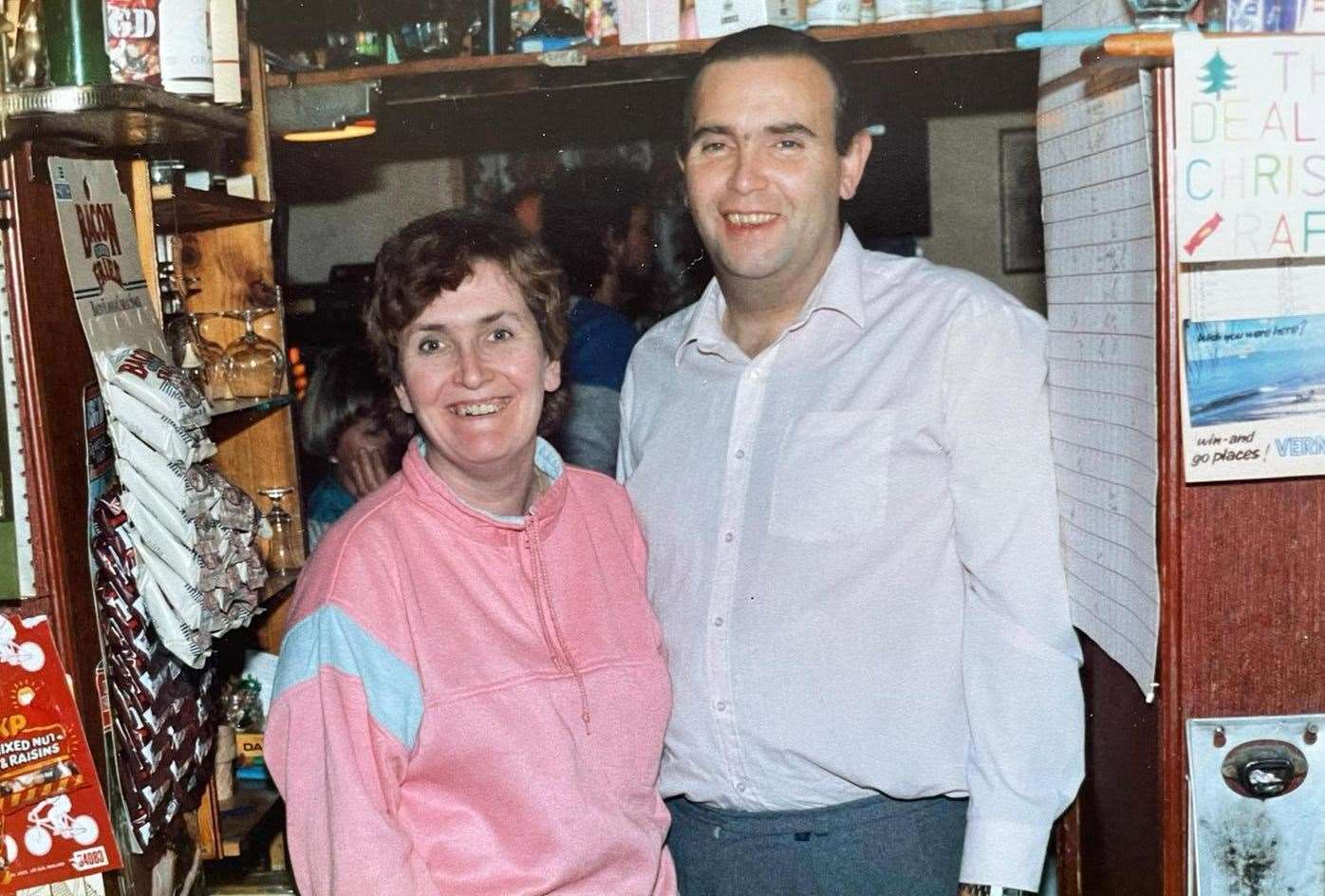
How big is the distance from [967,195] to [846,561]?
352 cm

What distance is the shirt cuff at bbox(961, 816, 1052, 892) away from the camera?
1.65 metres

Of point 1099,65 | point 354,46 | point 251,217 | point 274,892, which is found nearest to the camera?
point 1099,65

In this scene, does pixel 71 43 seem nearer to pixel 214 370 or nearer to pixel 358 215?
pixel 214 370

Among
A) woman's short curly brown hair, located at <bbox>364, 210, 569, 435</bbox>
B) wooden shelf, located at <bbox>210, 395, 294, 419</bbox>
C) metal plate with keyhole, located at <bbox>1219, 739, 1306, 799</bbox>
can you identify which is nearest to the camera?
metal plate with keyhole, located at <bbox>1219, 739, 1306, 799</bbox>

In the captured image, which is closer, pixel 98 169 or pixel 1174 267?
pixel 1174 267

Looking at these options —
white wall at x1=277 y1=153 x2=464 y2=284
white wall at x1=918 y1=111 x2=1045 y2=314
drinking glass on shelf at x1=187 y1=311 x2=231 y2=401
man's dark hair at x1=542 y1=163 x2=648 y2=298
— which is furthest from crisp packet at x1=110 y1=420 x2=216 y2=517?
white wall at x1=918 y1=111 x2=1045 y2=314

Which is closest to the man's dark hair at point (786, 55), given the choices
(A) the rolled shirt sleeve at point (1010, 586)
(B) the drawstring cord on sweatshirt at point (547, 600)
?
(A) the rolled shirt sleeve at point (1010, 586)

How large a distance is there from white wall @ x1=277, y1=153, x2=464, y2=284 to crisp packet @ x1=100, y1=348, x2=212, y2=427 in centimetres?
314

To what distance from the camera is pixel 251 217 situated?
8.30 feet

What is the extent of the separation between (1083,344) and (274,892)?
1659 mm

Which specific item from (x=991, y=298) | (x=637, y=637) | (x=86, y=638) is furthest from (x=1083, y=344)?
(x=86, y=638)

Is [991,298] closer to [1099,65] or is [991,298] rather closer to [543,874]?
[1099,65]

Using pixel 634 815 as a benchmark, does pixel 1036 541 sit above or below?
Result: above

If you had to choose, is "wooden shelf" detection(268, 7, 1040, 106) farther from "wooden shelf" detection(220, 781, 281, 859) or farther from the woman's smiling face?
"wooden shelf" detection(220, 781, 281, 859)
